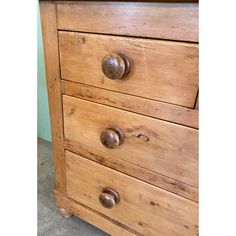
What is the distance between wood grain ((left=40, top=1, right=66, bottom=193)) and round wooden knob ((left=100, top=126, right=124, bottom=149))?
194 mm

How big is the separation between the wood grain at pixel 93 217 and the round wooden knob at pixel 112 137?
293 millimetres

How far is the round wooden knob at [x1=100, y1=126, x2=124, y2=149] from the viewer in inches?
24.3

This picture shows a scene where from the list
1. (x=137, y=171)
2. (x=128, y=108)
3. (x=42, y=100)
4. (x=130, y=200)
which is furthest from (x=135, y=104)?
(x=42, y=100)

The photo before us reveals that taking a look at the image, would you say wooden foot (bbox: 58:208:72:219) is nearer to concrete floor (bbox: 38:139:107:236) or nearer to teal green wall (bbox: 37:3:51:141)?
concrete floor (bbox: 38:139:107:236)

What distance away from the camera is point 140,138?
60 cm

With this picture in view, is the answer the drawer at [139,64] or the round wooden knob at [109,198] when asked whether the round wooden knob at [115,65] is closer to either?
the drawer at [139,64]

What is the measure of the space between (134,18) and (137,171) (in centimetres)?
38

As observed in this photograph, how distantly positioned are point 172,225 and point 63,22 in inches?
23.4

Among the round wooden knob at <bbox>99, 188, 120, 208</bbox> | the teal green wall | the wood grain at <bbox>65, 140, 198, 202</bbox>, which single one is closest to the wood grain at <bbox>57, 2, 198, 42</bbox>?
the wood grain at <bbox>65, 140, 198, 202</bbox>
